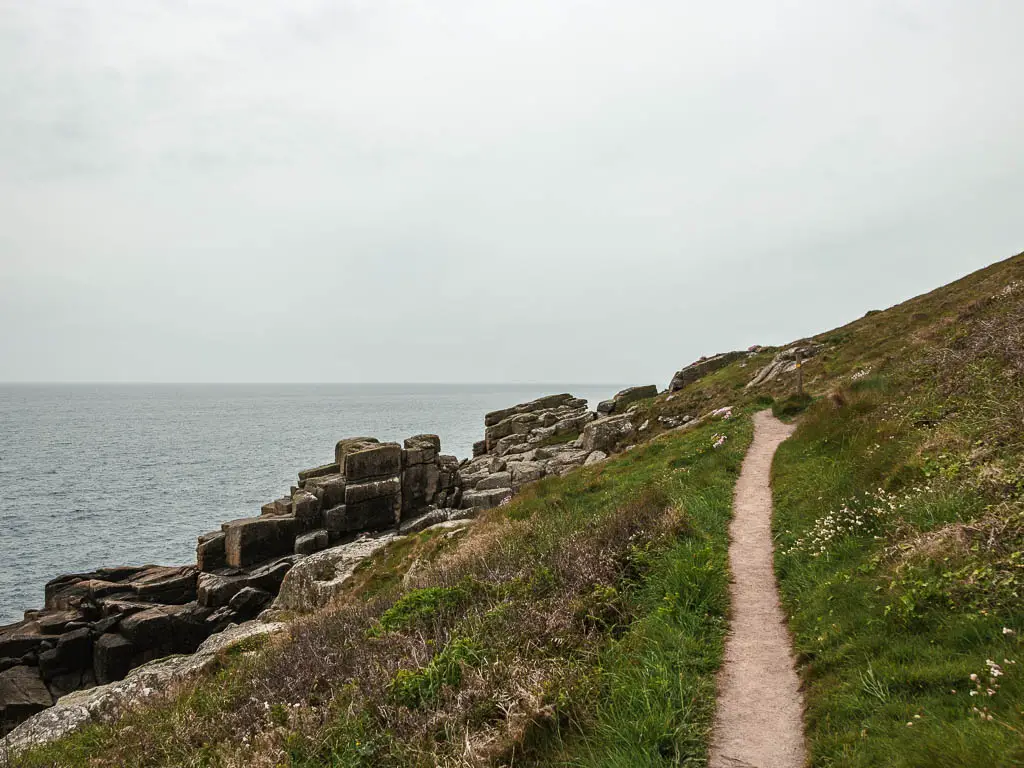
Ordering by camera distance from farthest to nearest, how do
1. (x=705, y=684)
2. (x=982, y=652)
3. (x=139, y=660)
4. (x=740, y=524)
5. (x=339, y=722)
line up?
1. (x=139, y=660)
2. (x=740, y=524)
3. (x=339, y=722)
4. (x=705, y=684)
5. (x=982, y=652)

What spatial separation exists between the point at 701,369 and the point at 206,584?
49.6 metres

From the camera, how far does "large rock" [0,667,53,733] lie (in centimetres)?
2116

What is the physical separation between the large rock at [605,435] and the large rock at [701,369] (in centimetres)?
1870

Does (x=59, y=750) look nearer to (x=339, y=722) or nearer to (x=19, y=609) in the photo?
(x=339, y=722)

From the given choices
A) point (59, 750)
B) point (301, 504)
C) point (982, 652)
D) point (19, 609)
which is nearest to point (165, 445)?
point (19, 609)

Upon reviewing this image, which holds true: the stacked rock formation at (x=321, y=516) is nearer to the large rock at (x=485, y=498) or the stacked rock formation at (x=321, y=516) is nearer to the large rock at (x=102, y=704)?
the large rock at (x=485, y=498)

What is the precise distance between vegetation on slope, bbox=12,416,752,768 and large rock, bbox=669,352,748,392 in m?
45.7

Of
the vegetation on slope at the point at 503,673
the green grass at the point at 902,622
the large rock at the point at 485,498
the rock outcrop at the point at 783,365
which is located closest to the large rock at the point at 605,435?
the large rock at the point at 485,498

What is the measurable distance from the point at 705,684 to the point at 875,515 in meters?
5.00

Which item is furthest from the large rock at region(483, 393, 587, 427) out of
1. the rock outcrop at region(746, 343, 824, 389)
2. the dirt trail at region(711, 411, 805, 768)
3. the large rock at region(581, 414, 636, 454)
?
the dirt trail at region(711, 411, 805, 768)

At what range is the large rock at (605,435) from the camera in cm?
3825

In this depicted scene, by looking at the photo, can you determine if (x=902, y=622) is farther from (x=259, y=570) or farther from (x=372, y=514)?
(x=259, y=570)

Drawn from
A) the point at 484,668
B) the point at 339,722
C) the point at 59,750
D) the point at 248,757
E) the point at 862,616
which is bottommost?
the point at 59,750

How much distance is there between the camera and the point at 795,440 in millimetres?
18406
